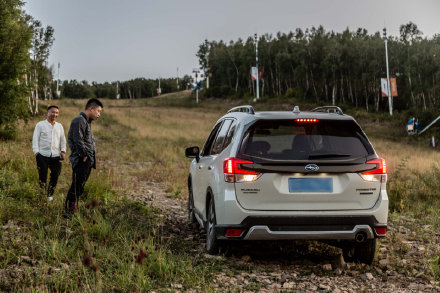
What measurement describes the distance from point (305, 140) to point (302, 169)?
46cm

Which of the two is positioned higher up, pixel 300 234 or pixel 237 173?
pixel 237 173

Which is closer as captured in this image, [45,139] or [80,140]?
[80,140]

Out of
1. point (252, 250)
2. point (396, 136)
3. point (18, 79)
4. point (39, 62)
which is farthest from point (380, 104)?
point (252, 250)

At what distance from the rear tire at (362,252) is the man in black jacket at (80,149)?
4028 mm

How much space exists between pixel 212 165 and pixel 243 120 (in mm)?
809

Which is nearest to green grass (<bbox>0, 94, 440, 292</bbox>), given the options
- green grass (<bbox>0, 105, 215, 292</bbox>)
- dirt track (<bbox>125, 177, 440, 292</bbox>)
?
green grass (<bbox>0, 105, 215, 292</bbox>)

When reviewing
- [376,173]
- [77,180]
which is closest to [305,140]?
[376,173]

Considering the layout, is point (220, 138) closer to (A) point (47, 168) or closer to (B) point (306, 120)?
(B) point (306, 120)

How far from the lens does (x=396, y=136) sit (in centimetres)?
3844

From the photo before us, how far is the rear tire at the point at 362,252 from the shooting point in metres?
5.59

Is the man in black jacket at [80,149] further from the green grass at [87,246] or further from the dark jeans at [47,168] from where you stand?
the dark jeans at [47,168]

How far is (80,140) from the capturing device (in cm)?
731

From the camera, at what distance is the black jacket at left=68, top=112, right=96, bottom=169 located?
24.0ft

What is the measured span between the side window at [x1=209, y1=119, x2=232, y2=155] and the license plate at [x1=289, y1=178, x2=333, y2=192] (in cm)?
127
